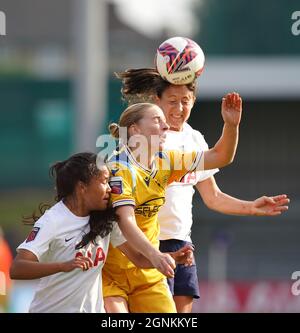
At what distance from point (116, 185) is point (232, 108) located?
815 millimetres

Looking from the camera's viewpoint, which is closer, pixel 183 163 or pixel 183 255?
pixel 183 255

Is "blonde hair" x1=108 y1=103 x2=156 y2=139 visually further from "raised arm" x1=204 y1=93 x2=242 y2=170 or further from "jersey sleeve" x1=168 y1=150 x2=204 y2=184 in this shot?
"raised arm" x1=204 y1=93 x2=242 y2=170

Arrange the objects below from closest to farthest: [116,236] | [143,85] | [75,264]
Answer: [75,264] → [116,236] → [143,85]

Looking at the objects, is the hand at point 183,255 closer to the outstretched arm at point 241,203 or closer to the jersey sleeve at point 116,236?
the jersey sleeve at point 116,236

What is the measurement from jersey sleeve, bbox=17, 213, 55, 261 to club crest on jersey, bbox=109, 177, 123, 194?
396mm

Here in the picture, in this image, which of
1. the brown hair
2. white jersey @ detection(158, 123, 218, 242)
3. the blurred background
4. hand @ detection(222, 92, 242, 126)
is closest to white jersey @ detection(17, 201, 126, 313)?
white jersey @ detection(158, 123, 218, 242)

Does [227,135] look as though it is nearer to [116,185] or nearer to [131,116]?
[131,116]

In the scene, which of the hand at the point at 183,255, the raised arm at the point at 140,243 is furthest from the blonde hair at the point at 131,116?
the hand at the point at 183,255

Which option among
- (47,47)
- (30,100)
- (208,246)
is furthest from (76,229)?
(47,47)

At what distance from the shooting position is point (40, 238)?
6449mm

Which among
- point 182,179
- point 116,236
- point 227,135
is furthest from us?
point 182,179

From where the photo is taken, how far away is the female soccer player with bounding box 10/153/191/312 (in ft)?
21.4

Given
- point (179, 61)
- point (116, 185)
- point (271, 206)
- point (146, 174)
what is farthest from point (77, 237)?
point (179, 61)

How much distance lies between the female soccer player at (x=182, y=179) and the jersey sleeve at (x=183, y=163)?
0.80 ft
